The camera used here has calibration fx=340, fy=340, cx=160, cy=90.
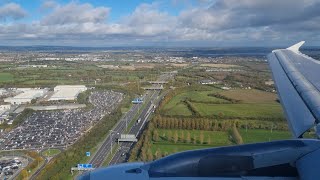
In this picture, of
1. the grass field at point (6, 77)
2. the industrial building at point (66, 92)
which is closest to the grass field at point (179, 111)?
the industrial building at point (66, 92)

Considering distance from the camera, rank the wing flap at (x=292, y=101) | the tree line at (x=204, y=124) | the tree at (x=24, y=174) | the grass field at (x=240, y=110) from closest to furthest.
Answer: the wing flap at (x=292, y=101) < the tree at (x=24, y=174) < the tree line at (x=204, y=124) < the grass field at (x=240, y=110)

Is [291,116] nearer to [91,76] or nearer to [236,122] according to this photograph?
[236,122]

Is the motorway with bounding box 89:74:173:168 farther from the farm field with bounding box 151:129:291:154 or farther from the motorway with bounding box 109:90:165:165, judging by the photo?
the farm field with bounding box 151:129:291:154

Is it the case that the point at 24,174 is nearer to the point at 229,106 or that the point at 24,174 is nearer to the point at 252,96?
the point at 229,106

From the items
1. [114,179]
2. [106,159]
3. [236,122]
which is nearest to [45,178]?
[106,159]

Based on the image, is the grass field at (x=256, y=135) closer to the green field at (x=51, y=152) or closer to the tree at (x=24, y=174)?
the green field at (x=51, y=152)
